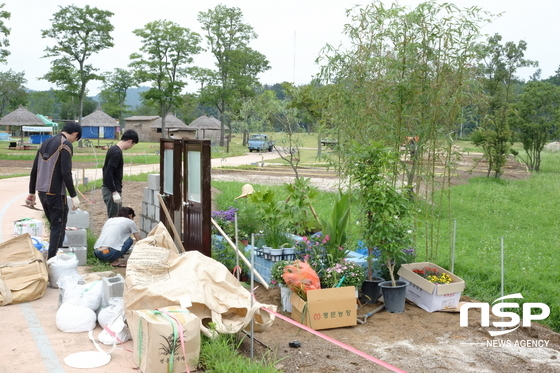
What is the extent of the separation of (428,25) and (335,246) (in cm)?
324

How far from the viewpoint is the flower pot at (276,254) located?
706cm

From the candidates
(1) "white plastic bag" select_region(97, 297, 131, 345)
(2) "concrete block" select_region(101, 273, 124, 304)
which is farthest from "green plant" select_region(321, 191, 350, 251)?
(1) "white plastic bag" select_region(97, 297, 131, 345)

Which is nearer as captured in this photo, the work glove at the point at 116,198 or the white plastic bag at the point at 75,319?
the white plastic bag at the point at 75,319

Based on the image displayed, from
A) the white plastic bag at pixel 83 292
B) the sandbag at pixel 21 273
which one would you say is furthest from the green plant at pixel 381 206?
the sandbag at pixel 21 273

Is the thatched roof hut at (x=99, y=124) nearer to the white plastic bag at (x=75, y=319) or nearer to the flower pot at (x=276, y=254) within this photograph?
the flower pot at (x=276, y=254)

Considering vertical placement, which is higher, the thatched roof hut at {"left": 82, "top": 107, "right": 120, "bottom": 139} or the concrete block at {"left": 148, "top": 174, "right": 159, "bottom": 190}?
the thatched roof hut at {"left": 82, "top": 107, "right": 120, "bottom": 139}

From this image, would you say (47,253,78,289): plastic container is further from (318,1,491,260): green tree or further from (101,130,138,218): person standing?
(318,1,491,260): green tree

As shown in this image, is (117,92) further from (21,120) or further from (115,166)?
(115,166)

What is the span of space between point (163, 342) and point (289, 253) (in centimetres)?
308

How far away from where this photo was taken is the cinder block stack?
8859mm

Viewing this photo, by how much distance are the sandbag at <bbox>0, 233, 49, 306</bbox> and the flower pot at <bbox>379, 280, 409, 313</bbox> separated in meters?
3.86

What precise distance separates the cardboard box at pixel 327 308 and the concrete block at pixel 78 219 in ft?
13.6

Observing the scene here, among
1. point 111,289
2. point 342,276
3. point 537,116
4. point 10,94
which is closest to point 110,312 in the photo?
point 111,289

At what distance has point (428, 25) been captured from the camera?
752 cm
